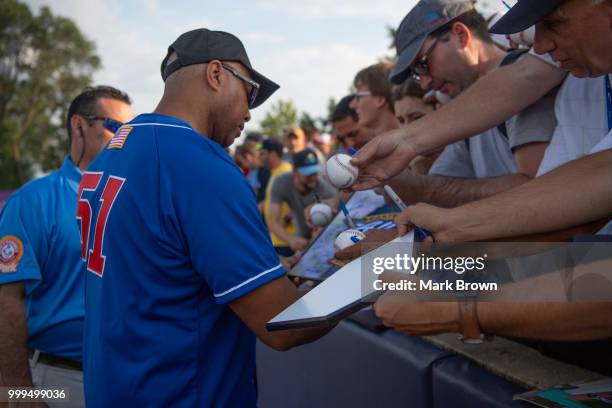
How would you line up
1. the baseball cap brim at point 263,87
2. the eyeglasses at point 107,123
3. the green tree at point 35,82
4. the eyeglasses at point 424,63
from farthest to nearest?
the green tree at point 35,82
the eyeglasses at point 107,123
the eyeglasses at point 424,63
the baseball cap brim at point 263,87

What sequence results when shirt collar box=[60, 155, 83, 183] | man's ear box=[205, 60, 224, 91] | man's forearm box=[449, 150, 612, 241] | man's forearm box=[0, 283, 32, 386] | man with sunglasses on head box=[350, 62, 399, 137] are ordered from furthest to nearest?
man with sunglasses on head box=[350, 62, 399, 137]
shirt collar box=[60, 155, 83, 183]
man's forearm box=[0, 283, 32, 386]
man's ear box=[205, 60, 224, 91]
man's forearm box=[449, 150, 612, 241]

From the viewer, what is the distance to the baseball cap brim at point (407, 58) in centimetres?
269

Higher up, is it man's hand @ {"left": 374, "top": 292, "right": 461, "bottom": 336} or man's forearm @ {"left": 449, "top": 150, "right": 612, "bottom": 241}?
man's forearm @ {"left": 449, "top": 150, "right": 612, "bottom": 241}

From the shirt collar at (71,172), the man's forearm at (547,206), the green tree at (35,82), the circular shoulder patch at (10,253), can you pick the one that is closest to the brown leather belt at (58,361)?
the circular shoulder patch at (10,253)

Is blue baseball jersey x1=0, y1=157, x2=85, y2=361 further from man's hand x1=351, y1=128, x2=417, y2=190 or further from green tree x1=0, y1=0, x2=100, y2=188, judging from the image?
green tree x1=0, y1=0, x2=100, y2=188

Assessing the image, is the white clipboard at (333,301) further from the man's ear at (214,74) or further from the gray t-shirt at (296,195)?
the gray t-shirt at (296,195)

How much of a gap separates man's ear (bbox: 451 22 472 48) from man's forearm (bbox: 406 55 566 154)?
1.63 feet

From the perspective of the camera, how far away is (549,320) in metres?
1.27

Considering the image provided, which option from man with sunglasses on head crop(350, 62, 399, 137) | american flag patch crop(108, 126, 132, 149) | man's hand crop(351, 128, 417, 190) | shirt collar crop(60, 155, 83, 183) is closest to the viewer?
american flag patch crop(108, 126, 132, 149)

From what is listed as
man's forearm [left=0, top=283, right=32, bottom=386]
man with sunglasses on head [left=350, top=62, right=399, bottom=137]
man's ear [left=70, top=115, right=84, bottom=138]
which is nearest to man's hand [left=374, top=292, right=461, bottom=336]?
man's forearm [left=0, top=283, right=32, bottom=386]

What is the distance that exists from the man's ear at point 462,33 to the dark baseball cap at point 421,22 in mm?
51

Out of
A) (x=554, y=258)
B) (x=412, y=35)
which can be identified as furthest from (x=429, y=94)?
(x=554, y=258)

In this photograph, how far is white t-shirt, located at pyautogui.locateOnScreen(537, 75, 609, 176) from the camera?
1.93 meters

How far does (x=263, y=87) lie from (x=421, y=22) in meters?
1.02
